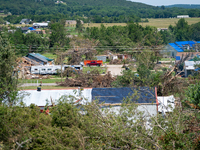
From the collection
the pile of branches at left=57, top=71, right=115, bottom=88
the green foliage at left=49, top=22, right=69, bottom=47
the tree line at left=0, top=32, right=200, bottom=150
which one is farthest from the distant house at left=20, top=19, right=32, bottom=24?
the tree line at left=0, top=32, right=200, bottom=150

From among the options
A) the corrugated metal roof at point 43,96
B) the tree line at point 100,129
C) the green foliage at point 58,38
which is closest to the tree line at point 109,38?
the green foliage at point 58,38

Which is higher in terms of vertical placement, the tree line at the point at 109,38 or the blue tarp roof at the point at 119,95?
the tree line at the point at 109,38

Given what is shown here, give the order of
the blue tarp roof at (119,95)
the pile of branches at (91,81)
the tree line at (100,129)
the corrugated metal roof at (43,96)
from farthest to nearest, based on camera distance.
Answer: the pile of branches at (91,81), the corrugated metal roof at (43,96), the blue tarp roof at (119,95), the tree line at (100,129)

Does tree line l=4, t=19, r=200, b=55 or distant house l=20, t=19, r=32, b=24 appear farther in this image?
distant house l=20, t=19, r=32, b=24

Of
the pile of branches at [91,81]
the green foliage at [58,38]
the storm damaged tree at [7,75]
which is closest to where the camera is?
the storm damaged tree at [7,75]

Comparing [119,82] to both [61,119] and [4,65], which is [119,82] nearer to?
[4,65]

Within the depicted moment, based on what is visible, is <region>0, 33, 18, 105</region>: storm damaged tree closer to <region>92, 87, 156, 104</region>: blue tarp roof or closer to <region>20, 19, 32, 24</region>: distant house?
<region>92, 87, 156, 104</region>: blue tarp roof

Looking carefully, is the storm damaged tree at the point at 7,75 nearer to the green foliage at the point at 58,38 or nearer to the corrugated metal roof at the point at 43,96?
the corrugated metal roof at the point at 43,96

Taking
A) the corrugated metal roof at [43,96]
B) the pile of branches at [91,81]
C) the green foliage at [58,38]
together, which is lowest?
the pile of branches at [91,81]

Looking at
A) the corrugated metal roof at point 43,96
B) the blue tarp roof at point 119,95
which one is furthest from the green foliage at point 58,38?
the blue tarp roof at point 119,95

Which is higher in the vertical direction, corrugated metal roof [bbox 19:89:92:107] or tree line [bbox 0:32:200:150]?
tree line [bbox 0:32:200:150]

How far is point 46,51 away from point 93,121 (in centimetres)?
4626

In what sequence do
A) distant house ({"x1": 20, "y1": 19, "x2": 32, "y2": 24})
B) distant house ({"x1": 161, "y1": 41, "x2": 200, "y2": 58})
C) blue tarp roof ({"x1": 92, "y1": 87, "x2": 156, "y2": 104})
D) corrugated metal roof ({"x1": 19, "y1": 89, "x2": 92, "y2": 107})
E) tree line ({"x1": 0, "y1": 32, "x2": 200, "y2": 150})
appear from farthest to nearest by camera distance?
distant house ({"x1": 20, "y1": 19, "x2": 32, "y2": 24}) → distant house ({"x1": 161, "y1": 41, "x2": 200, "y2": 58}) → corrugated metal roof ({"x1": 19, "y1": 89, "x2": 92, "y2": 107}) → blue tarp roof ({"x1": 92, "y1": 87, "x2": 156, "y2": 104}) → tree line ({"x1": 0, "y1": 32, "x2": 200, "y2": 150})

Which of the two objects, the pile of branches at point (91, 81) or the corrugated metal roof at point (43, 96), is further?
the pile of branches at point (91, 81)
